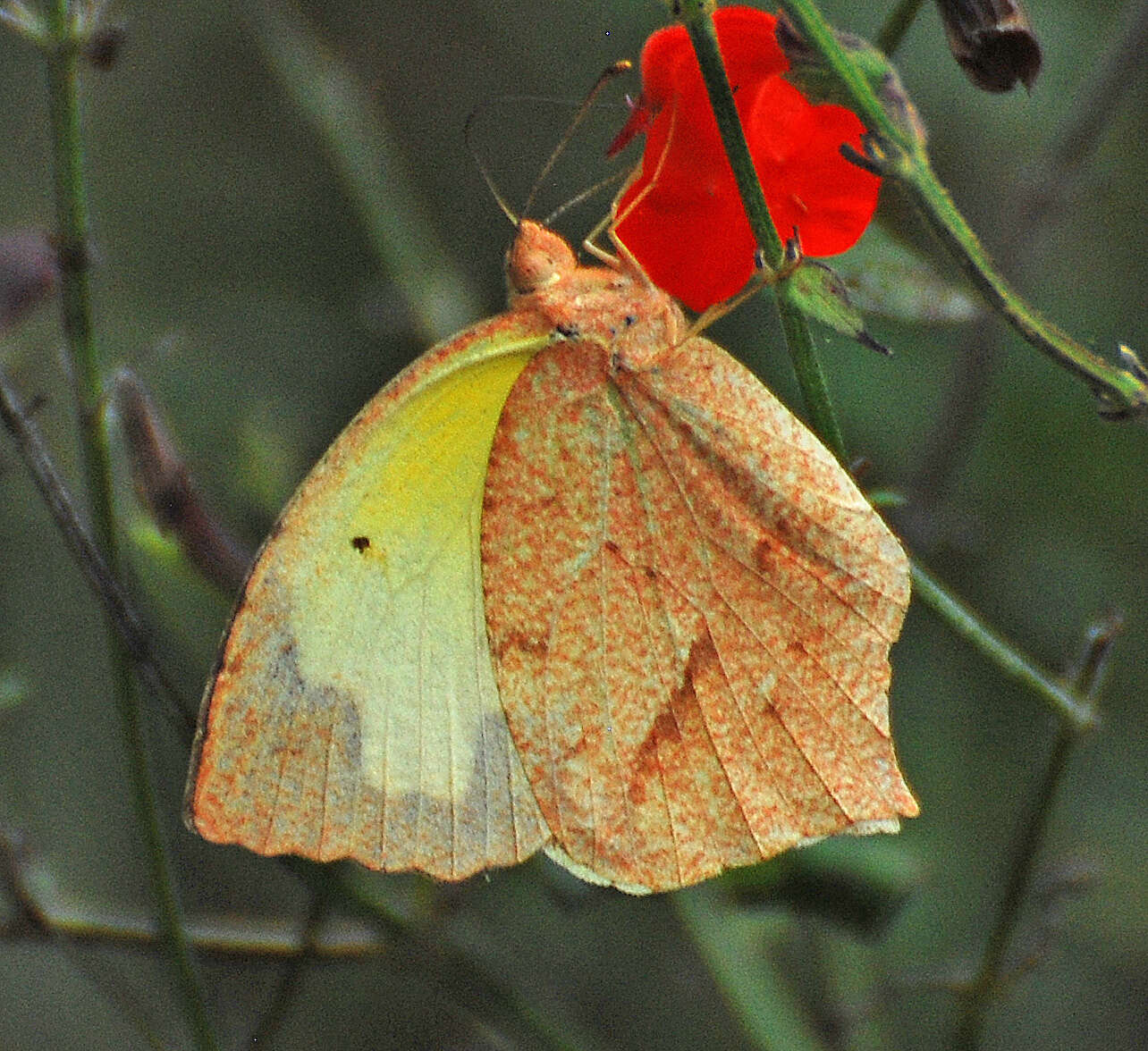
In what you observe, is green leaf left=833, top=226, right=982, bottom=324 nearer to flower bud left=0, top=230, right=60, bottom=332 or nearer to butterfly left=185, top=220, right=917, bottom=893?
butterfly left=185, top=220, right=917, bottom=893

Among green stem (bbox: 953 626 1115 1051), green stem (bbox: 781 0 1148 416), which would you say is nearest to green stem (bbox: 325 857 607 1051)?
green stem (bbox: 953 626 1115 1051)

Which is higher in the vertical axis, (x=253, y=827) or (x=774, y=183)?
(x=774, y=183)

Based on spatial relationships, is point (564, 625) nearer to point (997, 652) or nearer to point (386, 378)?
point (997, 652)


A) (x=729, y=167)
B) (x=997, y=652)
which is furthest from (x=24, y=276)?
(x=997, y=652)

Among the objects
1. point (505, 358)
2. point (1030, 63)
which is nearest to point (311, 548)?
point (505, 358)

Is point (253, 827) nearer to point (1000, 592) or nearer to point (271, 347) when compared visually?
point (1000, 592)

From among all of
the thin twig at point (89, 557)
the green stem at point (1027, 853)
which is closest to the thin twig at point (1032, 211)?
the green stem at point (1027, 853)
